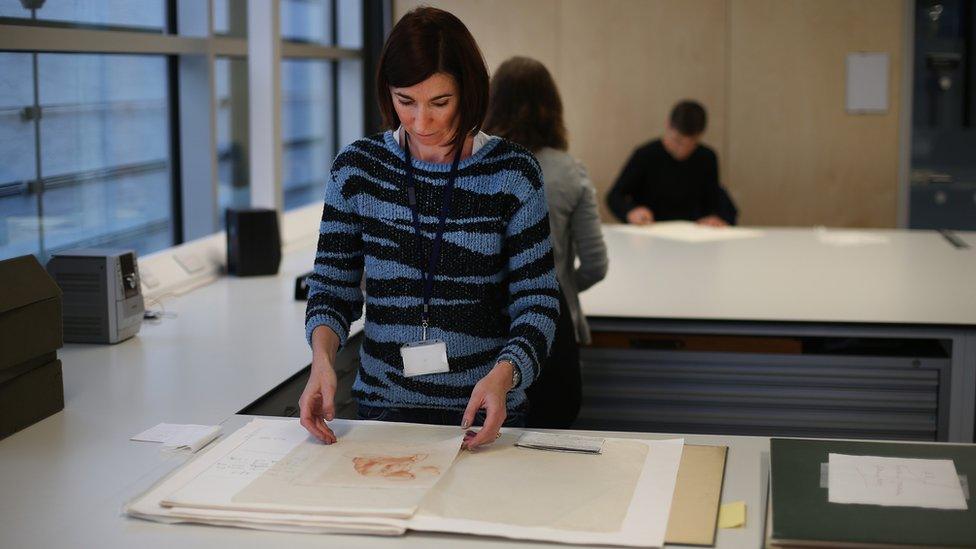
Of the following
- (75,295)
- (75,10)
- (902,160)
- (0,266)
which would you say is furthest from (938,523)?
(902,160)

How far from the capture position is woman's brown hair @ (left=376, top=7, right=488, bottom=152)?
1.76 m

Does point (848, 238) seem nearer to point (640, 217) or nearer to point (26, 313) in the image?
point (640, 217)

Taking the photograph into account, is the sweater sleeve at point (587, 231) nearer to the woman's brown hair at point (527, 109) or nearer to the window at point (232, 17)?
the woman's brown hair at point (527, 109)

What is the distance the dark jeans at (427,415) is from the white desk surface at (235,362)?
0.79 feet

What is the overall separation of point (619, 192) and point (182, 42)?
2464mm

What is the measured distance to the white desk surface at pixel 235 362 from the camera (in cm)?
149

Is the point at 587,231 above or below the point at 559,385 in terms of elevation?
above

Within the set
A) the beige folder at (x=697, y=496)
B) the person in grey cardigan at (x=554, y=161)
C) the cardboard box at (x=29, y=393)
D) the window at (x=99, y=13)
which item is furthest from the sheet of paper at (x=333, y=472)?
the window at (x=99, y=13)

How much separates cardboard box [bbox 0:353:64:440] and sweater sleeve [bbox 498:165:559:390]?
85 cm

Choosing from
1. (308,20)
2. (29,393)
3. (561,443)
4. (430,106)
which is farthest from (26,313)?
(308,20)

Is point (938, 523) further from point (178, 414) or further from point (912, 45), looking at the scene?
point (912, 45)

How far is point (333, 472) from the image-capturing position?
1.61 meters

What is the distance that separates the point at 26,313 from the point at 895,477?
4.79 ft

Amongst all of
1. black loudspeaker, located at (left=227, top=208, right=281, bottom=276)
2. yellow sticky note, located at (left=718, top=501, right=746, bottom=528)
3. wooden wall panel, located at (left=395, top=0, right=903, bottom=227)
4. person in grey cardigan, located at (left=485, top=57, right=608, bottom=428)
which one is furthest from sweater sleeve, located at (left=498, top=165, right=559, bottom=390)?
wooden wall panel, located at (left=395, top=0, right=903, bottom=227)
